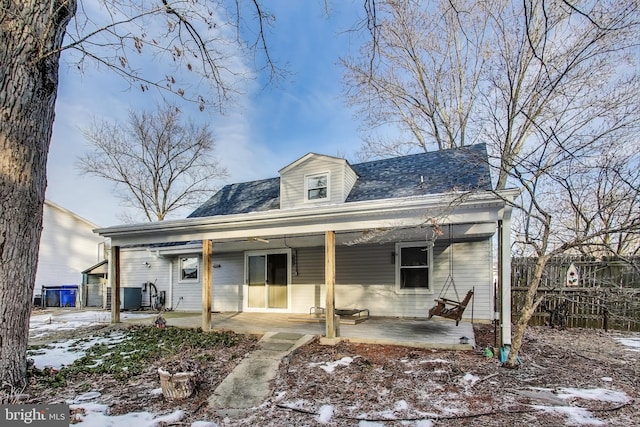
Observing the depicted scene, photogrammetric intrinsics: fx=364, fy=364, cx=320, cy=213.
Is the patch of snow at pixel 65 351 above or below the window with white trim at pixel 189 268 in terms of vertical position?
below

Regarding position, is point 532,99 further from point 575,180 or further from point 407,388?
point 407,388

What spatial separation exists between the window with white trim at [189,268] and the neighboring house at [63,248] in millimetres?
10114

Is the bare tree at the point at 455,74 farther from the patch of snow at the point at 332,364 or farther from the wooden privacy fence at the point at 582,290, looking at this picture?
the patch of snow at the point at 332,364

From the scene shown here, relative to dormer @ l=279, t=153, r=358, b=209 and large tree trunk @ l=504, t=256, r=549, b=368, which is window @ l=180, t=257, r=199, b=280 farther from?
large tree trunk @ l=504, t=256, r=549, b=368

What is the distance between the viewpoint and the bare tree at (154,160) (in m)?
20.9

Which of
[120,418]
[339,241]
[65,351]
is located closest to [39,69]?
[120,418]

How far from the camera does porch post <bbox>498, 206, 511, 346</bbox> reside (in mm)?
5590

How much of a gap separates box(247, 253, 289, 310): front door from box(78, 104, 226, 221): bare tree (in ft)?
42.6

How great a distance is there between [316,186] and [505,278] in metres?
5.70

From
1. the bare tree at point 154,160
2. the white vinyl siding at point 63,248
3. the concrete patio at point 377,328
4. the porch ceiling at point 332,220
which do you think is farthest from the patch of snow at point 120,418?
the bare tree at point 154,160

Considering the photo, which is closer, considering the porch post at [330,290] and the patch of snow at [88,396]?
the patch of snow at [88,396]

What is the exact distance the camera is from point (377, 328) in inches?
301

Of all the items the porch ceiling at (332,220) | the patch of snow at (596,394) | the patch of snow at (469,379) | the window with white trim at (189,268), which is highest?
the porch ceiling at (332,220)

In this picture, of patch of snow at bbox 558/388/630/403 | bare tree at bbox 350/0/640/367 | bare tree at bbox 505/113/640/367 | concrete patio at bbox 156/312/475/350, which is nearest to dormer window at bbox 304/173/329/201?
bare tree at bbox 350/0/640/367
